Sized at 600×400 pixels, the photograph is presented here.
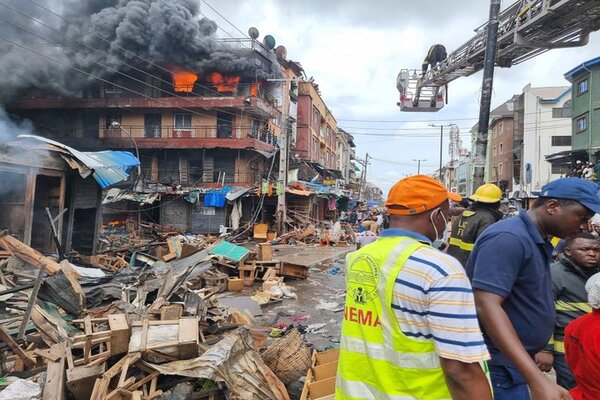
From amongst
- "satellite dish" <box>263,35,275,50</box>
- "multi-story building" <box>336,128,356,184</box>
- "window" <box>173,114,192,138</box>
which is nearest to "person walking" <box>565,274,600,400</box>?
"window" <box>173,114,192,138</box>

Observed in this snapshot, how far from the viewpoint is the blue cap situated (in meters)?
2.20

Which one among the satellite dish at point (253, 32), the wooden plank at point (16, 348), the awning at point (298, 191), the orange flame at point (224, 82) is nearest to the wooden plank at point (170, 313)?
the wooden plank at point (16, 348)

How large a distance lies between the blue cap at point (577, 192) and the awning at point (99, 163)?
11249mm

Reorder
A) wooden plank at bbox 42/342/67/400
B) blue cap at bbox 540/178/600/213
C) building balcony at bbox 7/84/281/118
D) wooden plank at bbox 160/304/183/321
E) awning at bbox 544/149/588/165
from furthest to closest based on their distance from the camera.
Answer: building balcony at bbox 7/84/281/118
awning at bbox 544/149/588/165
wooden plank at bbox 160/304/183/321
wooden plank at bbox 42/342/67/400
blue cap at bbox 540/178/600/213

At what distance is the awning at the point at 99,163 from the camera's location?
1101 centimetres

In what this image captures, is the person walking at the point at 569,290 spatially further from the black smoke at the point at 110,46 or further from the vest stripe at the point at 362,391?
the black smoke at the point at 110,46

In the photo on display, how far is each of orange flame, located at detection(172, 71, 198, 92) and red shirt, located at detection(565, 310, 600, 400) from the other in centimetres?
3233

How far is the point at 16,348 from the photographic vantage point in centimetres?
474

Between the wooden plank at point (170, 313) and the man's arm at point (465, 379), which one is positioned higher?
the man's arm at point (465, 379)

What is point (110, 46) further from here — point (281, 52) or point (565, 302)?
point (565, 302)

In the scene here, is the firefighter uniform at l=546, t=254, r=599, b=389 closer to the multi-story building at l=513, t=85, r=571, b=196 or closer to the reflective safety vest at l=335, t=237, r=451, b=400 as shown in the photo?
the reflective safety vest at l=335, t=237, r=451, b=400

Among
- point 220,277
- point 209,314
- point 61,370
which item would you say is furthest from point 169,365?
point 220,277

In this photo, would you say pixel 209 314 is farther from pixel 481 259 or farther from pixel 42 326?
pixel 481 259

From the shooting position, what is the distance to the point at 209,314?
6.43 m
